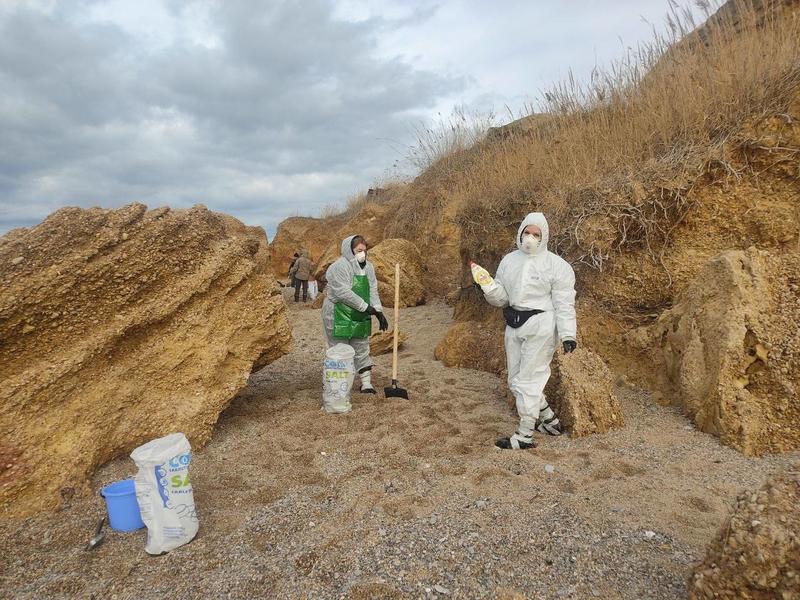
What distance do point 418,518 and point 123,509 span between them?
1.66m

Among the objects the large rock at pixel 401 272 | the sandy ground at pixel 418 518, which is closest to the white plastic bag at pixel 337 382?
the sandy ground at pixel 418 518

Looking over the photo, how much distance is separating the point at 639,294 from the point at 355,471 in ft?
11.1

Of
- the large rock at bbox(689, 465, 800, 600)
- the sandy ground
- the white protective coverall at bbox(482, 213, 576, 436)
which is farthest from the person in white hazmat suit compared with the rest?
the large rock at bbox(689, 465, 800, 600)

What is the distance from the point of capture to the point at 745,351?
3680 millimetres

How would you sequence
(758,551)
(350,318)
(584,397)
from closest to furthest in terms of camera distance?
(758,551) → (584,397) → (350,318)

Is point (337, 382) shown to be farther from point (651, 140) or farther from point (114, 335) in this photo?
point (651, 140)

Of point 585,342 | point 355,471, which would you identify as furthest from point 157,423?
point 585,342

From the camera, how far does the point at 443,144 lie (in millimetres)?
12820

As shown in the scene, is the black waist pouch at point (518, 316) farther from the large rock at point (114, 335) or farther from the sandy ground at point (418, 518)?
the large rock at point (114, 335)

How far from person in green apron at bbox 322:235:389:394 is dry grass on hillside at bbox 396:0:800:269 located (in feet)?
6.78

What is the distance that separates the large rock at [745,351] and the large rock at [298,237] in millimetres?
16282

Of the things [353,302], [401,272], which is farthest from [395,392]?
[401,272]

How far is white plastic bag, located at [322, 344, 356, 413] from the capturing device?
4734mm

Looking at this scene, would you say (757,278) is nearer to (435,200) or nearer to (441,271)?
(441,271)
